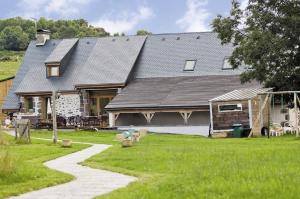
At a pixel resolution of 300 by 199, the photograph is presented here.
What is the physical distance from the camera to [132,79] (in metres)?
41.4

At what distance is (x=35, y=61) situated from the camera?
151ft

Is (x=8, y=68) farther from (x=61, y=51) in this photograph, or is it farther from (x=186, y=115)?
(x=186, y=115)

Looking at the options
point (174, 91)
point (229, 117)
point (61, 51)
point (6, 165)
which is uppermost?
point (61, 51)

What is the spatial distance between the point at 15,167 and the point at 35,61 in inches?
1337

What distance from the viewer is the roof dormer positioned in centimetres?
4281

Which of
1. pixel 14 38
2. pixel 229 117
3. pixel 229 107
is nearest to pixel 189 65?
pixel 229 107

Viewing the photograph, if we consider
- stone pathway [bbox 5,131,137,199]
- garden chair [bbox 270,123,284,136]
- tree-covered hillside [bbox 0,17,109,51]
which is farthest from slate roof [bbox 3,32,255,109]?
tree-covered hillside [bbox 0,17,109,51]

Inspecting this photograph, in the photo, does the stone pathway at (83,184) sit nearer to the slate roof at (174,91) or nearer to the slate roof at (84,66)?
the slate roof at (174,91)

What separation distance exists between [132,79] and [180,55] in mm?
3925

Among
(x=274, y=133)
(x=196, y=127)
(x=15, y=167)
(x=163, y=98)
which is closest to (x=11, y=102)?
(x=163, y=98)

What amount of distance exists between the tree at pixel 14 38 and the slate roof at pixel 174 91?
6063 centimetres

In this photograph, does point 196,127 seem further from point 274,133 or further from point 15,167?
point 15,167

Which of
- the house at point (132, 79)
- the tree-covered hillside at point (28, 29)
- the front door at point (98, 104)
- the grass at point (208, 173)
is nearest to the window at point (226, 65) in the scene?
the house at point (132, 79)

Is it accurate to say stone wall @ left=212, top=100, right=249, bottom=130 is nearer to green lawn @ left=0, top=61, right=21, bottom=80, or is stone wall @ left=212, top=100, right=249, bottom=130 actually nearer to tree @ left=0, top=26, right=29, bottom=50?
green lawn @ left=0, top=61, right=21, bottom=80
